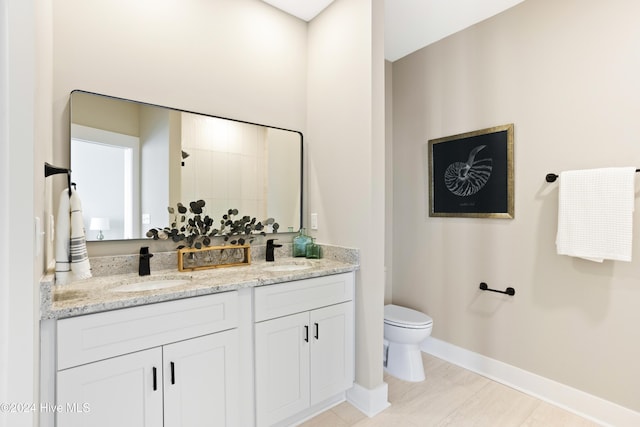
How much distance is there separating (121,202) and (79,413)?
3.21ft

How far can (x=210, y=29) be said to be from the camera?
6.39 feet

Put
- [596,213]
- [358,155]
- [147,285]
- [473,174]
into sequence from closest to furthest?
[147,285] → [596,213] → [358,155] → [473,174]

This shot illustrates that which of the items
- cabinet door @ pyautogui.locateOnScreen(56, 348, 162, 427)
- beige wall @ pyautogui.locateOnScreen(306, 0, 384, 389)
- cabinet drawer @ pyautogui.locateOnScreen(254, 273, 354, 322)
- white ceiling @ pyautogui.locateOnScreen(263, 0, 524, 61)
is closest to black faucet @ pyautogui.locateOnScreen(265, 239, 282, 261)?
beige wall @ pyautogui.locateOnScreen(306, 0, 384, 389)

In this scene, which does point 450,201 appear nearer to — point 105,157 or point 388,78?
point 388,78

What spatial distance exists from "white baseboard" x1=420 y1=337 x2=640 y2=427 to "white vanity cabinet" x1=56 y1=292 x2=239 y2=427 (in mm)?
1846

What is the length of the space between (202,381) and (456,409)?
1.57 m

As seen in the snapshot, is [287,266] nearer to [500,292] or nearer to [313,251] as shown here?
[313,251]

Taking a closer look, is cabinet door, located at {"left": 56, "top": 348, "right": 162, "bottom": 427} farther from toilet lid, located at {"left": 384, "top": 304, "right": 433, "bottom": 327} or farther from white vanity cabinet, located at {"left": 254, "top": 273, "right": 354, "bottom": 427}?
toilet lid, located at {"left": 384, "top": 304, "right": 433, "bottom": 327}

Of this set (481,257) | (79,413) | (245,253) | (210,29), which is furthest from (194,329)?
(481,257)

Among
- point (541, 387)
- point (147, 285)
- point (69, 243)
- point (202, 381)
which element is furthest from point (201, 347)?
point (541, 387)

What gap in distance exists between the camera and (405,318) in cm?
233

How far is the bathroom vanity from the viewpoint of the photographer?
111 cm

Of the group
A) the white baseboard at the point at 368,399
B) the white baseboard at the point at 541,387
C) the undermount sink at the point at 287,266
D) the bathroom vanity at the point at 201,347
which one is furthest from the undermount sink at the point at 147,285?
the white baseboard at the point at 541,387

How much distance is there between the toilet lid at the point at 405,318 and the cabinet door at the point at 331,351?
1.56ft
